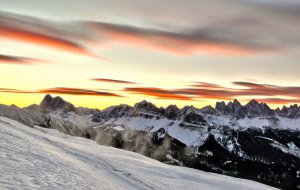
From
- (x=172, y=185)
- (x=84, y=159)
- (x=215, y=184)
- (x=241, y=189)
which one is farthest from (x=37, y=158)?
(x=241, y=189)

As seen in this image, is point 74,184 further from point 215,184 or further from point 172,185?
point 215,184

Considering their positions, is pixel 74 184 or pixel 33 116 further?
pixel 33 116

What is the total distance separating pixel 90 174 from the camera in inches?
883

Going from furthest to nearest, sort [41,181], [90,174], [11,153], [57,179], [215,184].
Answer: [215,184] < [90,174] < [11,153] < [57,179] < [41,181]

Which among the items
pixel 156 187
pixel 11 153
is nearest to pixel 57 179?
pixel 11 153

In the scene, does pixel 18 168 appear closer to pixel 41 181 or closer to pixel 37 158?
pixel 41 181

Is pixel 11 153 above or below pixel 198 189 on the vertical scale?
above

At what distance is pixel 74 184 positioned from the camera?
18.2 m

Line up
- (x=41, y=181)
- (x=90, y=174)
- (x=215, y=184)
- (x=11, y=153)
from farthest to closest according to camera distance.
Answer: (x=215, y=184), (x=90, y=174), (x=11, y=153), (x=41, y=181)

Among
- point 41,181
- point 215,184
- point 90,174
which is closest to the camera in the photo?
point 41,181

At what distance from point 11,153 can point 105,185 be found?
17.4 ft

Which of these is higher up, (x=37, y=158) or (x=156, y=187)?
(x=37, y=158)

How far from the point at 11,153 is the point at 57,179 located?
145 inches

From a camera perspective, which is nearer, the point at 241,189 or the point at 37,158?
the point at 37,158
